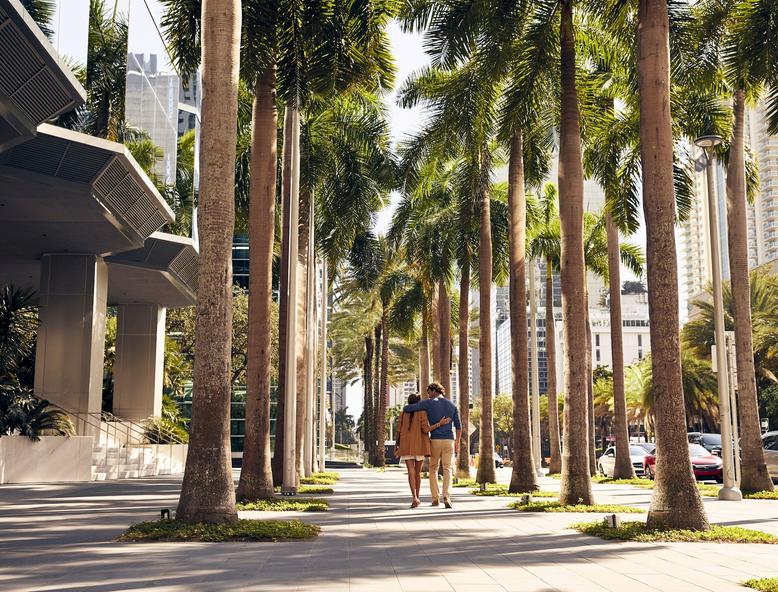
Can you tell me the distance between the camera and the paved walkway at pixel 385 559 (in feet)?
24.5

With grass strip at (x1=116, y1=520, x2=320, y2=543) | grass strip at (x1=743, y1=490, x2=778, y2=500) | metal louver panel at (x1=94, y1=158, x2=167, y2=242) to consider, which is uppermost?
metal louver panel at (x1=94, y1=158, x2=167, y2=242)

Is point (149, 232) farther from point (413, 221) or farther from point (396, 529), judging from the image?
point (396, 529)

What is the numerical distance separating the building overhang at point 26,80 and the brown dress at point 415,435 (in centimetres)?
1066

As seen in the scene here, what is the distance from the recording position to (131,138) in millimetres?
29703

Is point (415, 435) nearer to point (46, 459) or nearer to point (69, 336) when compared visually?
point (46, 459)

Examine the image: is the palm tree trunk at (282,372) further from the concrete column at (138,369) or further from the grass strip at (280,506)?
the concrete column at (138,369)

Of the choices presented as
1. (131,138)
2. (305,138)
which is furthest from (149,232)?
(305,138)

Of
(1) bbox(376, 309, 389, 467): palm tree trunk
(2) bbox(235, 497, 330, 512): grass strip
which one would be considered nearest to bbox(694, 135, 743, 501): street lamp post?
(2) bbox(235, 497, 330, 512): grass strip

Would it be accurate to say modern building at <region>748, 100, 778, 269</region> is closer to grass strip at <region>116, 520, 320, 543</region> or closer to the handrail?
the handrail

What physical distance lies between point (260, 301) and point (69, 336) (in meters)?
16.4

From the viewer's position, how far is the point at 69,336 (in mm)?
31000

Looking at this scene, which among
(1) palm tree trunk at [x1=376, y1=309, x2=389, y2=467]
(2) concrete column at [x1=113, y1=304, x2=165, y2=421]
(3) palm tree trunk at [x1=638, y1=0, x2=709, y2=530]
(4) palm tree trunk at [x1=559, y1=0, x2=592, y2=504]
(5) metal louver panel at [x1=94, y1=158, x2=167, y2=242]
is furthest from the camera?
(1) palm tree trunk at [x1=376, y1=309, x2=389, y2=467]

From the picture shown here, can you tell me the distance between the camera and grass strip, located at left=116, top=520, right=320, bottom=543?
412 inches

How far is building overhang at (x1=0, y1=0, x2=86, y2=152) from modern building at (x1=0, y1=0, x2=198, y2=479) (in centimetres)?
2
